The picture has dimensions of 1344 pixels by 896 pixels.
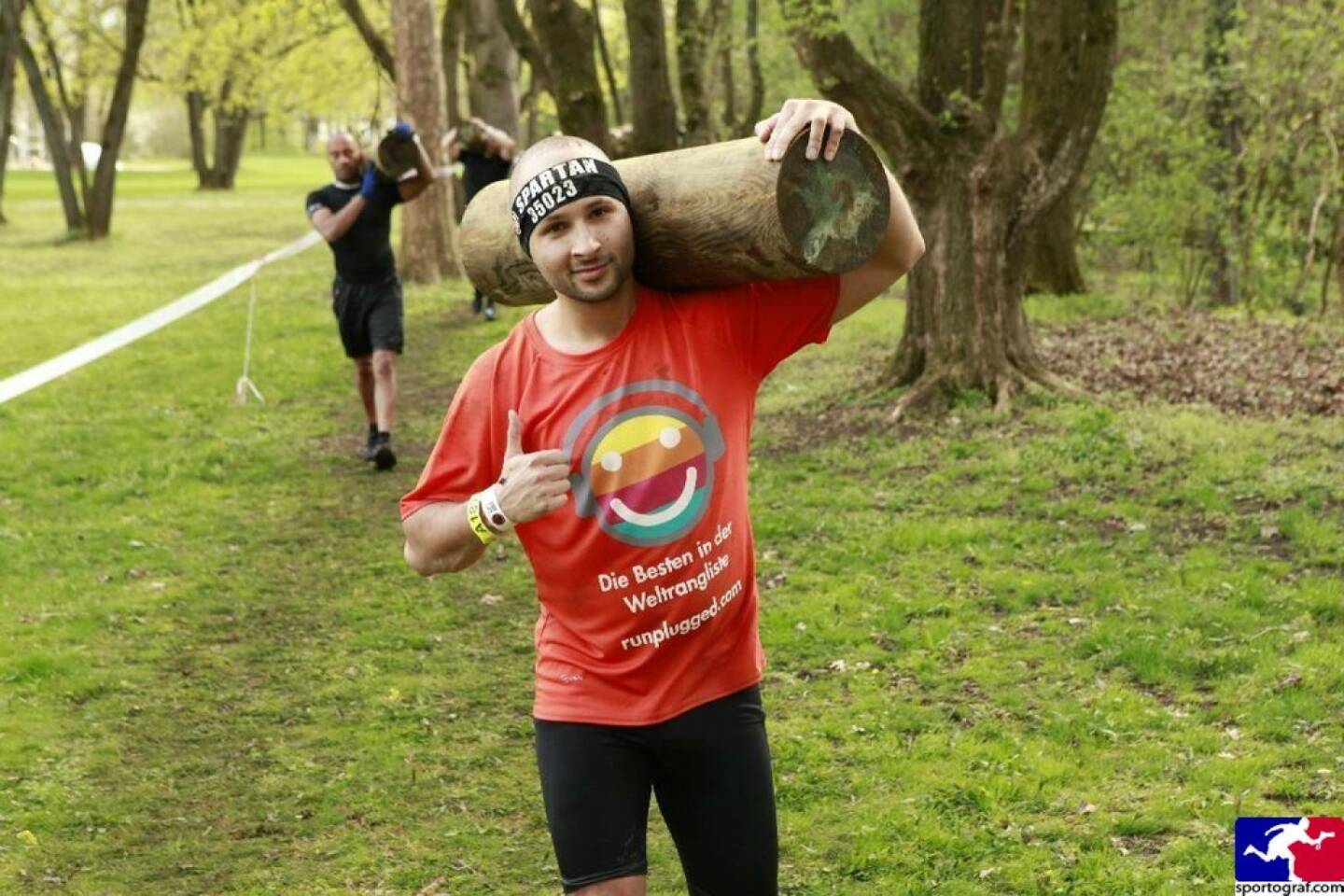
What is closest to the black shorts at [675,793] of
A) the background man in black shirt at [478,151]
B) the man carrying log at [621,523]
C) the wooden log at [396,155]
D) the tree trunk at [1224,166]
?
the man carrying log at [621,523]

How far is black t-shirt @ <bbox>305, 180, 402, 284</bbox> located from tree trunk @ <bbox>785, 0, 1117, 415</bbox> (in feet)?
10.6

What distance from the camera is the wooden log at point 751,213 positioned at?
325cm

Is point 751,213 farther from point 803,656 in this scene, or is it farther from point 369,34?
point 369,34

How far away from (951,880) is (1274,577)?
362cm

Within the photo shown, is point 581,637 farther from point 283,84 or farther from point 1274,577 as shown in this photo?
point 283,84

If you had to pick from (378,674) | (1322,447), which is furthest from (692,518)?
(1322,447)

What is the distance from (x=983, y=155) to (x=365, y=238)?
179 inches

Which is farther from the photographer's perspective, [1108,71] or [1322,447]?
[1108,71]

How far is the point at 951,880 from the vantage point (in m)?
4.91

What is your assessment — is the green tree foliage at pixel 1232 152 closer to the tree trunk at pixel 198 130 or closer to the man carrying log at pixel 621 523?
the man carrying log at pixel 621 523

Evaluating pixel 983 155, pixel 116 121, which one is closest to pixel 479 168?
pixel 983 155

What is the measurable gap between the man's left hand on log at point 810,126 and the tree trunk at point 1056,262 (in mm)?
16099

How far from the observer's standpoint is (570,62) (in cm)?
1267

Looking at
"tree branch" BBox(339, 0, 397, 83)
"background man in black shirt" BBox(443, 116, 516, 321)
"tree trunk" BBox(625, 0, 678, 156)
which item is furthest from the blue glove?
"tree branch" BBox(339, 0, 397, 83)
